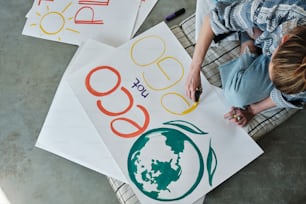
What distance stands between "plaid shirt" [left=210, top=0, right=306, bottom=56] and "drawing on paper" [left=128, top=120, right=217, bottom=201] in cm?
26

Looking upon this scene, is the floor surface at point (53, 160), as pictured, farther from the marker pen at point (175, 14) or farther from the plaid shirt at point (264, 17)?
the plaid shirt at point (264, 17)

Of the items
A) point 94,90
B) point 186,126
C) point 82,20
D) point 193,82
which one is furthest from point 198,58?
point 82,20

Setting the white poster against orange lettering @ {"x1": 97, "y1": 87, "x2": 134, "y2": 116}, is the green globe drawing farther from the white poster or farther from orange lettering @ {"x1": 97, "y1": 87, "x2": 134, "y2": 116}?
the white poster

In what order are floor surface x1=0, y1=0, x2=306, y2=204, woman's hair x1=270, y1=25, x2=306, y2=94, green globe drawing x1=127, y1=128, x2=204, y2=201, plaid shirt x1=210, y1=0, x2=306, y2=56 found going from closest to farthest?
woman's hair x1=270, y1=25, x2=306, y2=94 → plaid shirt x1=210, y1=0, x2=306, y2=56 → green globe drawing x1=127, y1=128, x2=204, y2=201 → floor surface x1=0, y1=0, x2=306, y2=204

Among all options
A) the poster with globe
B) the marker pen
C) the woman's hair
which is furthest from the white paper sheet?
the woman's hair

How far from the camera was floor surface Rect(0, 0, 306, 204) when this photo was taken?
1.04m

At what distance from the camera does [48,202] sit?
40.9 inches

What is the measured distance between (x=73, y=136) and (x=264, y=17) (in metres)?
0.54

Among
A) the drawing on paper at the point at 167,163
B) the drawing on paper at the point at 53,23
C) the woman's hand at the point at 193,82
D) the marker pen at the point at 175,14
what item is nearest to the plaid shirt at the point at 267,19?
the woman's hand at the point at 193,82

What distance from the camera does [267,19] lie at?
811 mm

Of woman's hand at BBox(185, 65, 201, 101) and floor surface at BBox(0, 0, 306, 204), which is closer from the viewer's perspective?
woman's hand at BBox(185, 65, 201, 101)

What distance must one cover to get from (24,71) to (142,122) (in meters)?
0.45

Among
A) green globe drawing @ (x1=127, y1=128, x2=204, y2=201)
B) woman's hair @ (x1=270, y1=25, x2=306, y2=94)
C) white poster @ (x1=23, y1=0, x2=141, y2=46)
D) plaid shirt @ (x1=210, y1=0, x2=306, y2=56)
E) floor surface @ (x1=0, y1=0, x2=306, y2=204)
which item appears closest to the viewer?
woman's hair @ (x1=270, y1=25, x2=306, y2=94)

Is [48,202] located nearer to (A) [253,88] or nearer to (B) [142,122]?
(B) [142,122]
